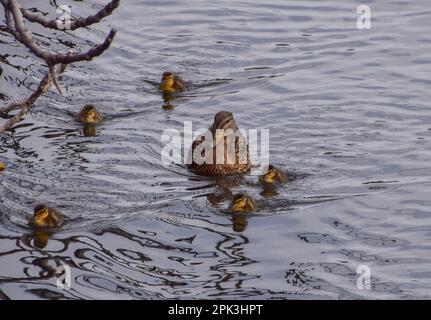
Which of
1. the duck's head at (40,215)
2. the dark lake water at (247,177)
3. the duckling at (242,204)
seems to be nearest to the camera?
the dark lake water at (247,177)

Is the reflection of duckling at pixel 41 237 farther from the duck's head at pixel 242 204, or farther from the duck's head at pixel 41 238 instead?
the duck's head at pixel 242 204

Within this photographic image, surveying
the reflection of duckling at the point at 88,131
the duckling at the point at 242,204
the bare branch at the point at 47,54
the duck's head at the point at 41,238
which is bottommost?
the duck's head at the point at 41,238

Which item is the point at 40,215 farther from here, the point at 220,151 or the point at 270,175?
the point at 220,151

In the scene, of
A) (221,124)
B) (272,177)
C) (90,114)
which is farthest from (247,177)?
(90,114)

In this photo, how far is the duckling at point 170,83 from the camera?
12.4 m

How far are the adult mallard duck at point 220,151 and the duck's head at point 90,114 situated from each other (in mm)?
1134

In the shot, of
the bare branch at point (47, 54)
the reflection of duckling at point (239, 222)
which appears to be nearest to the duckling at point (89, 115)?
the reflection of duckling at point (239, 222)

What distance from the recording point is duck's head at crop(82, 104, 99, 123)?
11479 mm

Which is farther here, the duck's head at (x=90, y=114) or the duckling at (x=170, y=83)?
the duckling at (x=170, y=83)

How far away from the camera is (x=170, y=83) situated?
40.7 feet

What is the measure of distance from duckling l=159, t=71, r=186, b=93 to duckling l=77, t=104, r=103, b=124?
108cm

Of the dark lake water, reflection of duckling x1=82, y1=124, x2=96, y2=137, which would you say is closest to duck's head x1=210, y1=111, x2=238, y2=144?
the dark lake water

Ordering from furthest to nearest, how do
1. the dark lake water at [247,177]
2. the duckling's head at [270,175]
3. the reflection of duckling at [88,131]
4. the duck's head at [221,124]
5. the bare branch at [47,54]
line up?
the reflection of duckling at [88,131] → the duck's head at [221,124] → the duckling's head at [270,175] → the dark lake water at [247,177] → the bare branch at [47,54]
